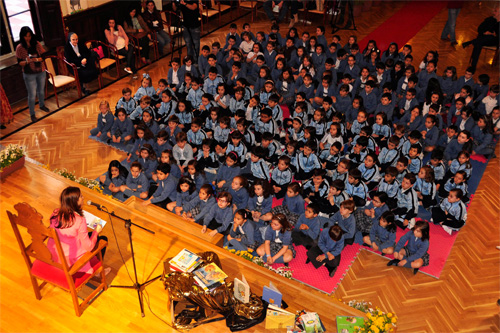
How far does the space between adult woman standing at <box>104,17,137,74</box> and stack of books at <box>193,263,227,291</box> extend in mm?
6836

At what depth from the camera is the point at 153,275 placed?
484 centimetres

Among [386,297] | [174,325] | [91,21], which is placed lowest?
[386,297]

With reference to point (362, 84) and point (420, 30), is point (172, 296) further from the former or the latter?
point (420, 30)

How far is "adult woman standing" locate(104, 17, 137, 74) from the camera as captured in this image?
10.1 m

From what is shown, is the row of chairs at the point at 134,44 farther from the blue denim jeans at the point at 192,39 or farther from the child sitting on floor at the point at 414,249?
the child sitting on floor at the point at 414,249

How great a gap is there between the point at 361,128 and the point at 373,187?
1119mm

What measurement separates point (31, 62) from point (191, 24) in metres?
3.66

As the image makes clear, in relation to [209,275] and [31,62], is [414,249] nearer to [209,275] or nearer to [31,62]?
[209,275]

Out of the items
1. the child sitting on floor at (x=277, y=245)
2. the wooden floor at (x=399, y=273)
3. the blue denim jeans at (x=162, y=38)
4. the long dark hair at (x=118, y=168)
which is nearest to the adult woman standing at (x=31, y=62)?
the wooden floor at (x=399, y=273)

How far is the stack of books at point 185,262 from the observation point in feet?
14.8

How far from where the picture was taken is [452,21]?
467 inches

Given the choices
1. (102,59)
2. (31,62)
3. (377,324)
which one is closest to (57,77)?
(31,62)

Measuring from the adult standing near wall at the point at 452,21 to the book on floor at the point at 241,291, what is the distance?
10.2 meters

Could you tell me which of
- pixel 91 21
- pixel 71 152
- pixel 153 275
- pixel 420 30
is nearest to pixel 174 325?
pixel 153 275
